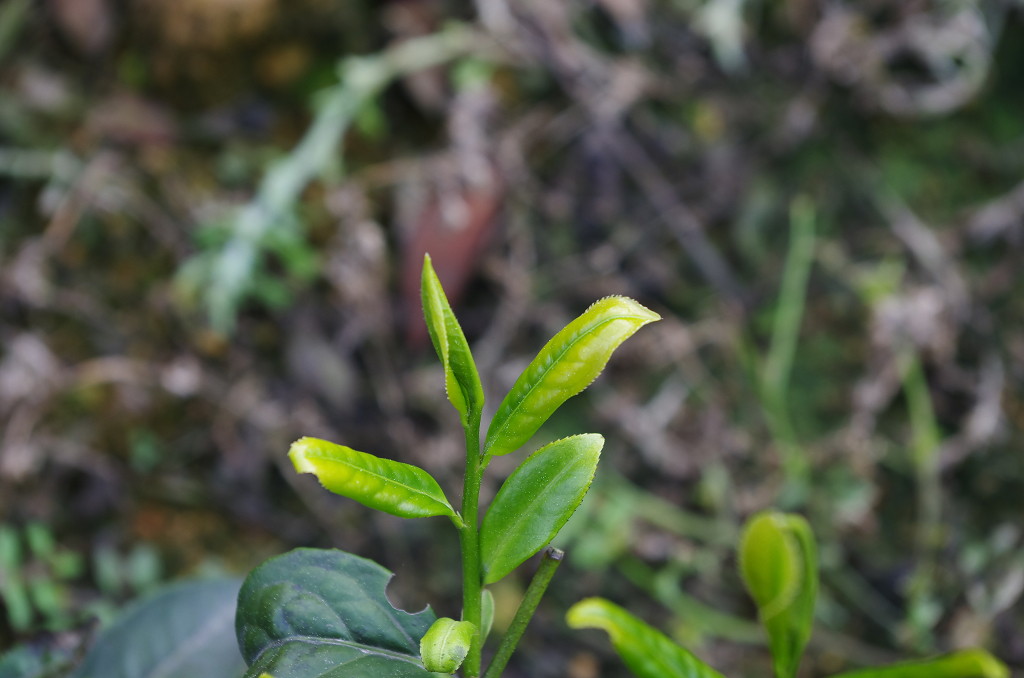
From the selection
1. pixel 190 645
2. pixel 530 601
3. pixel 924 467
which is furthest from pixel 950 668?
pixel 924 467

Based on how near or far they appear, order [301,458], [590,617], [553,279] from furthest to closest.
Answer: [553,279]
[590,617]
[301,458]

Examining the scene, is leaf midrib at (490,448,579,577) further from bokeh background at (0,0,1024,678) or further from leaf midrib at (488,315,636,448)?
bokeh background at (0,0,1024,678)

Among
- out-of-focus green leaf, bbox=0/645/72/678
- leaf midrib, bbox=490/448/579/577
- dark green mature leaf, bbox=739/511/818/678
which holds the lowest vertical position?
dark green mature leaf, bbox=739/511/818/678

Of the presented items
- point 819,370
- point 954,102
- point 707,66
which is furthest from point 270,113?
point 954,102

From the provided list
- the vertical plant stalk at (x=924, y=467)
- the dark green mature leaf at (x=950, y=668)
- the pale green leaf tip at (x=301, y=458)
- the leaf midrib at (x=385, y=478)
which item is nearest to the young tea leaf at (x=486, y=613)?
the leaf midrib at (x=385, y=478)

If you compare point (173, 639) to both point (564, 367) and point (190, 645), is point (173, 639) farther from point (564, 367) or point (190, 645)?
point (564, 367)

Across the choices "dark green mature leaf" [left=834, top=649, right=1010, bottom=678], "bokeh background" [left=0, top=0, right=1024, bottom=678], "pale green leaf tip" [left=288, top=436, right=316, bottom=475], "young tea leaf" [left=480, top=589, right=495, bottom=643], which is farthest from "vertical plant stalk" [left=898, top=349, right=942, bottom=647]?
"pale green leaf tip" [left=288, top=436, right=316, bottom=475]

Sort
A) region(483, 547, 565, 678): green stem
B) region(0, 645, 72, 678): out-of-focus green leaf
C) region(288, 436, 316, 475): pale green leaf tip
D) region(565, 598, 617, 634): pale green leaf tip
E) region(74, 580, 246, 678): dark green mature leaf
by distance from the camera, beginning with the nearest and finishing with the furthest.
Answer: region(288, 436, 316, 475): pale green leaf tip
region(483, 547, 565, 678): green stem
region(565, 598, 617, 634): pale green leaf tip
region(0, 645, 72, 678): out-of-focus green leaf
region(74, 580, 246, 678): dark green mature leaf

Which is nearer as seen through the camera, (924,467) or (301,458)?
(301,458)
